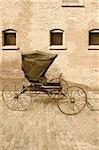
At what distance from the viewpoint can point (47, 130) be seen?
898 cm

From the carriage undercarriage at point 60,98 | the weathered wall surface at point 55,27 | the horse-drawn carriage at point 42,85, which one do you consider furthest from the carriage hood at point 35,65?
the weathered wall surface at point 55,27

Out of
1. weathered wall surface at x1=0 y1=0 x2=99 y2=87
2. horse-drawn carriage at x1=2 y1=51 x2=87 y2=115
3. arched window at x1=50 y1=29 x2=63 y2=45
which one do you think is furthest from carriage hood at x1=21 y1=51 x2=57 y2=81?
arched window at x1=50 y1=29 x2=63 y2=45

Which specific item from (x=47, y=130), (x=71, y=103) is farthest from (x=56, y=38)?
(x=47, y=130)

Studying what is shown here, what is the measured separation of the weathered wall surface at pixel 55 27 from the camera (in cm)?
1738

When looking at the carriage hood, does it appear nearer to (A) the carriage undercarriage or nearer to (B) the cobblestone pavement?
(A) the carriage undercarriage

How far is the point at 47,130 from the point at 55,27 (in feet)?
30.3

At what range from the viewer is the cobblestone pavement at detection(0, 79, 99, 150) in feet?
25.0

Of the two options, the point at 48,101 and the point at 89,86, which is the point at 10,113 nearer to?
the point at 48,101

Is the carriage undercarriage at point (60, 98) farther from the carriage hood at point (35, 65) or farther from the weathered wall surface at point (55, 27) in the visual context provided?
the weathered wall surface at point (55, 27)

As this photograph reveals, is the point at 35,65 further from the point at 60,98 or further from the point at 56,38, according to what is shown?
the point at 56,38

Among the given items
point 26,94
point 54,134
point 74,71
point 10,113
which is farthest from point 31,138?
point 74,71

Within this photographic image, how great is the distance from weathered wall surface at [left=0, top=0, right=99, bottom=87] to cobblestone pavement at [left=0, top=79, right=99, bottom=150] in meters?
5.37

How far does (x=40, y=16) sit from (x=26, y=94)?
5375 mm

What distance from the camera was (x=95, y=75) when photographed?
57.6 ft
